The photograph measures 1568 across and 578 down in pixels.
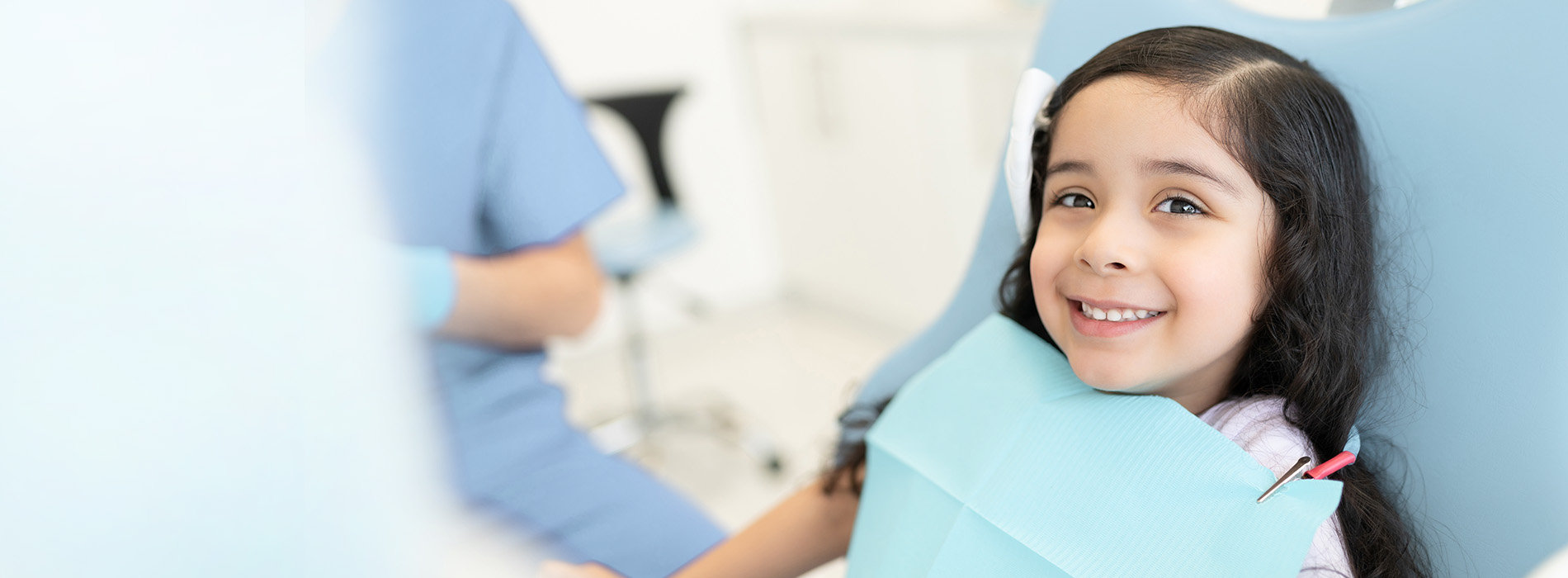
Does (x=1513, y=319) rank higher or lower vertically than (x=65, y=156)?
lower

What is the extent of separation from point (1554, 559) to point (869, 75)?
6.69ft

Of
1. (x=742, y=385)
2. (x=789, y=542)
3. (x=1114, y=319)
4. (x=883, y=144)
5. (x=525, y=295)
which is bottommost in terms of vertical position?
(x=742, y=385)

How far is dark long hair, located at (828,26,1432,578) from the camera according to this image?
0.54m

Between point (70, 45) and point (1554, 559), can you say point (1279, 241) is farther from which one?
point (70, 45)

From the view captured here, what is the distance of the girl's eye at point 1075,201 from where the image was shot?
584 mm

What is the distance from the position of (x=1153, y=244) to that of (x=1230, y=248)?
0.04 meters

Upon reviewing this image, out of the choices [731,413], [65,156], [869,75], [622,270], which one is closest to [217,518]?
[65,156]

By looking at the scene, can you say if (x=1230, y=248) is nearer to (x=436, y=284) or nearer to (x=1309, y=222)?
(x=1309, y=222)

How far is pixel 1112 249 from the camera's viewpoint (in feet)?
1.74

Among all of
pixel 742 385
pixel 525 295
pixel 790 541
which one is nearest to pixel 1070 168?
pixel 790 541

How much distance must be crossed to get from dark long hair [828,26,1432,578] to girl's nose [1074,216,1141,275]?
0.25 feet

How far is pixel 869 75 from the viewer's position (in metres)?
2.29

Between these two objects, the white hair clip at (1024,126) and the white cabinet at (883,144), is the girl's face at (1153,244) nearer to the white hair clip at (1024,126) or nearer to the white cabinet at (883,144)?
the white hair clip at (1024,126)

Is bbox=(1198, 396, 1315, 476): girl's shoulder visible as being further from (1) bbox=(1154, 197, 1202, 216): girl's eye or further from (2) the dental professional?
(2) the dental professional
